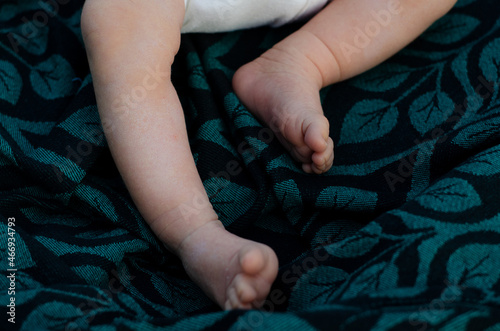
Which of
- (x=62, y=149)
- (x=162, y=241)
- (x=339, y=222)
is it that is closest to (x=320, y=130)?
(x=339, y=222)

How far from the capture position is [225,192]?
82 cm

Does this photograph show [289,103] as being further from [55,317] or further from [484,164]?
[55,317]


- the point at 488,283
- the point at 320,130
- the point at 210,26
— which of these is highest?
the point at 210,26

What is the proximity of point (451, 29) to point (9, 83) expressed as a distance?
34.1 inches

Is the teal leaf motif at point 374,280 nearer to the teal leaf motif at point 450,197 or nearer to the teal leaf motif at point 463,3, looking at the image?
Result: the teal leaf motif at point 450,197

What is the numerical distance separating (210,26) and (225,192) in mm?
332

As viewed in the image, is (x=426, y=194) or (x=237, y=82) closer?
(x=426, y=194)

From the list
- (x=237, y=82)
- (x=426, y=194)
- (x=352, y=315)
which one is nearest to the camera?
(x=352, y=315)

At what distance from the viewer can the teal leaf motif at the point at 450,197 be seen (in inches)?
26.7

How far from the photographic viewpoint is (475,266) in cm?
62

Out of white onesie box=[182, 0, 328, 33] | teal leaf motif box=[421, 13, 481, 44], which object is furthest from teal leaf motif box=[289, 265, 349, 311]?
teal leaf motif box=[421, 13, 481, 44]

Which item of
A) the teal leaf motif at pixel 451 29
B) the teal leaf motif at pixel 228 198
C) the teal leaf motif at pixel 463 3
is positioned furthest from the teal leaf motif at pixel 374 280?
the teal leaf motif at pixel 463 3

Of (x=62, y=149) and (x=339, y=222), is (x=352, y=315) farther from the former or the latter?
(x=62, y=149)

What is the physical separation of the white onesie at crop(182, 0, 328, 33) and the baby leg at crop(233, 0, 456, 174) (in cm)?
4
